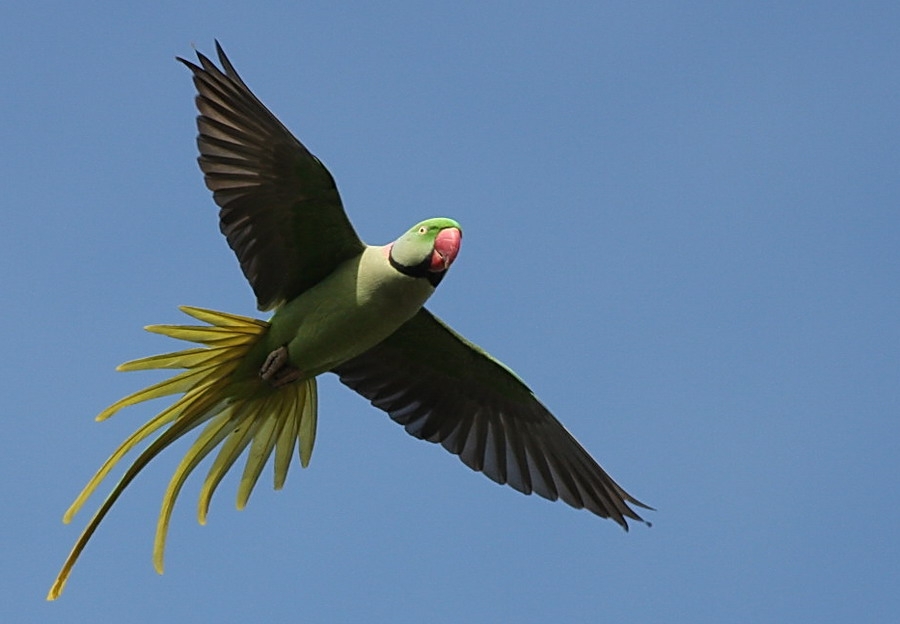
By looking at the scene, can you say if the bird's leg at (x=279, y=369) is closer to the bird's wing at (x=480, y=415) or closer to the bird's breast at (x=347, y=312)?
the bird's breast at (x=347, y=312)

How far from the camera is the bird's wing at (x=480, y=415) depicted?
10.1 m

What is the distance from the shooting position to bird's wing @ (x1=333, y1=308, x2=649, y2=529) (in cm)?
1010

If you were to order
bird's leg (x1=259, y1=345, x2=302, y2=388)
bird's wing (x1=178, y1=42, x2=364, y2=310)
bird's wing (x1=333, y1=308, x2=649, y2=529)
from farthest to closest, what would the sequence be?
bird's wing (x1=333, y1=308, x2=649, y2=529) → bird's leg (x1=259, y1=345, x2=302, y2=388) → bird's wing (x1=178, y1=42, x2=364, y2=310)

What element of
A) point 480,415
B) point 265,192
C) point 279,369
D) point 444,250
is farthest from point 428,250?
point 480,415

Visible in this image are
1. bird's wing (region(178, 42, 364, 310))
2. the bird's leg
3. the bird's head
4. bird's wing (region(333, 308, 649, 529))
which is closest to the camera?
the bird's head

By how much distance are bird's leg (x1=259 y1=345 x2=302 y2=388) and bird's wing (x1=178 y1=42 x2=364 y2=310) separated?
35 centimetres

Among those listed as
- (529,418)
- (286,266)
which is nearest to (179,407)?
(286,266)

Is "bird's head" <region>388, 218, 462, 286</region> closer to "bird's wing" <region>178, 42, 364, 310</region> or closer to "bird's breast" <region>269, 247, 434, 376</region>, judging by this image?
"bird's breast" <region>269, 247, 434, 376</region>

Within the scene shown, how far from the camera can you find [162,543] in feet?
30.8

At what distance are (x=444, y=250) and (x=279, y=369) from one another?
128 cm

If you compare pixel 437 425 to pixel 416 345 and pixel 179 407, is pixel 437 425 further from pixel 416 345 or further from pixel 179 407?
pixel 179 407

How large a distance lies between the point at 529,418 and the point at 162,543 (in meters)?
2.65

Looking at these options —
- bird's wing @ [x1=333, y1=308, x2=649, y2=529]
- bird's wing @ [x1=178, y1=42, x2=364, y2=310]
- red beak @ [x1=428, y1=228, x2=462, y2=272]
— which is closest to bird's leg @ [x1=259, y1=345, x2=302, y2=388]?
bird's wing @ [x1=178, y1=42, x2=364, y2=310]

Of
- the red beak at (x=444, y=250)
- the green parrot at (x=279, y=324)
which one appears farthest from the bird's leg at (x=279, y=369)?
the red beak at (x=444, y=250)
